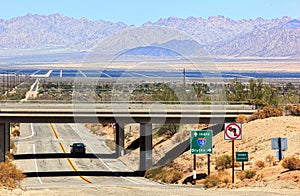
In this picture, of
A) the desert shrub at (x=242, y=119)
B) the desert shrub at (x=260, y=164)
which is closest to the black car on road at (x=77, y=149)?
the desert shrub at (x=242, y=119)

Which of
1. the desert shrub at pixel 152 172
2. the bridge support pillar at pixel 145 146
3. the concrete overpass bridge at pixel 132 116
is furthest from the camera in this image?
the concrete overpass bridge at pixel 132 116

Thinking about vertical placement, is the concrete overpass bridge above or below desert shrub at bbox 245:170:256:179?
above

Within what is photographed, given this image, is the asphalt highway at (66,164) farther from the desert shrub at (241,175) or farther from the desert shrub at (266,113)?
the desert shrub at (266,113)

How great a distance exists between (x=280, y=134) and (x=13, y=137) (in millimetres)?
38460

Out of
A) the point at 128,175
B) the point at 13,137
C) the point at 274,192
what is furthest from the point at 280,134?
the point at 13,137

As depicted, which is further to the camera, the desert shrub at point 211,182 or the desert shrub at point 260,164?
the desert shrub at point 260,164

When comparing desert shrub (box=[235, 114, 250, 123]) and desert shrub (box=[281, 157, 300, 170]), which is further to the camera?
desert shrub (box=[235, 114, 250, 123])

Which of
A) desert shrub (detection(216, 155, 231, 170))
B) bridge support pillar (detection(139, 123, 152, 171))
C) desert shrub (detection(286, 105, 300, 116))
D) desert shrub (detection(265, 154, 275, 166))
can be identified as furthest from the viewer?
desert shrub (detection(286, 105, 300, 116))

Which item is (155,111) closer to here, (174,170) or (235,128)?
(174,170)

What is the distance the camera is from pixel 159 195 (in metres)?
25.0

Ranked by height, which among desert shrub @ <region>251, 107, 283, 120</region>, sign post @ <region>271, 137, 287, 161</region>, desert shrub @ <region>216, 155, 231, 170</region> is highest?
desert shrub @ <region>251, 107, 283, 120</region>

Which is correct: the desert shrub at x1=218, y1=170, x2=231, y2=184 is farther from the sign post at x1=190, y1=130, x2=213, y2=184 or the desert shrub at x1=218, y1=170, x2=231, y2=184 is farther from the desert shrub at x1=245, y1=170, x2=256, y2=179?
the sign post at x1=190, y1=130, x2=213, y2=184

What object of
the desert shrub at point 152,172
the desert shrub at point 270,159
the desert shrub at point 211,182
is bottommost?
the desert shrub at point 152,172

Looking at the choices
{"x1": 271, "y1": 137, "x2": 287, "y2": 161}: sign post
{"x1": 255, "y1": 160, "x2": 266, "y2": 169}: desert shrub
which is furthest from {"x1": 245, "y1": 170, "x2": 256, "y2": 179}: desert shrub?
{"x1": 271, "y1": 137, "x2": 287, "y2": 161}: sign post
